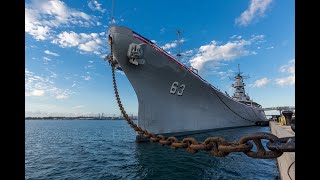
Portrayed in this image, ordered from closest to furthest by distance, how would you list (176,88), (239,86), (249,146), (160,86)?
(249,146) < (160,86) < (176,88) < (239,86)

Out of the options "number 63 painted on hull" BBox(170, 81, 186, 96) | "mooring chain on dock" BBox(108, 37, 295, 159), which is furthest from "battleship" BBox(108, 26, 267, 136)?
"mooring chain on dock" BBox(108, 37, 295, 159)

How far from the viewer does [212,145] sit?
2.09m

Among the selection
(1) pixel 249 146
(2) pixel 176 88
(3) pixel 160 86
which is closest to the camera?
(1) pixel 249 146

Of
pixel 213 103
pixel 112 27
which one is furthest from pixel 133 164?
pixel 213 103

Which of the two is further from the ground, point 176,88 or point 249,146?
point 176,88

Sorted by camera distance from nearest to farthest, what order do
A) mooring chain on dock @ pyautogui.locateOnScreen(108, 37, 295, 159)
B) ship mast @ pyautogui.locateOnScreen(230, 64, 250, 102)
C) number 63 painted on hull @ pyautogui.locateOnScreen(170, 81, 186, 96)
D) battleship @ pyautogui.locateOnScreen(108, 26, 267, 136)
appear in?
mooring chain on dock @ pyautogui.locateOnScreen(108, 37, 295, 159) < battleship @ pyautogui.locateOnScreen(108, 26, 267, 136) < number 63 painted on hull @ pyautogui.locateOnScreen(170, 81, 186, 96) < ship mast @ pyautogui.locateOnScreen(230, 64, 250, 102)

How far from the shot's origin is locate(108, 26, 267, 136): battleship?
13930 millimetres

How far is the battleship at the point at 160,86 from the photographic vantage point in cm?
1393

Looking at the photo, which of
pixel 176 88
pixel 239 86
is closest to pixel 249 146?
pixel 176 88

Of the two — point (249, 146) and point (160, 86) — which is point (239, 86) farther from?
point (249, 146)

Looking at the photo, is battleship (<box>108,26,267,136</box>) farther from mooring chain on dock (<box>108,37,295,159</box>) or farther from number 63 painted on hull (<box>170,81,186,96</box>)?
mooring chain on dock (<box>108,37,295,159</box>)

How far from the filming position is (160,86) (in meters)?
15.4
